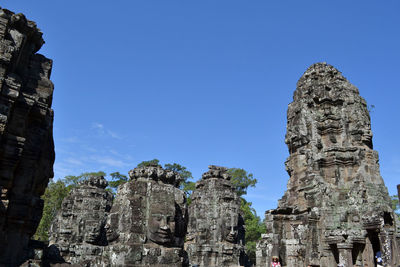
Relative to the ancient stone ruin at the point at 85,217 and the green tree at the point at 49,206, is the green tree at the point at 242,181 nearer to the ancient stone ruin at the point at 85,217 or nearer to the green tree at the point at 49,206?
the green tree at the point at 49,206

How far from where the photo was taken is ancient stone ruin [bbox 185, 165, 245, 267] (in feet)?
54.8

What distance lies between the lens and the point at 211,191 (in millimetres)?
17766

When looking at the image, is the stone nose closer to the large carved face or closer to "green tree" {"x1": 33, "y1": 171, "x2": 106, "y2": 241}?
the large carved face

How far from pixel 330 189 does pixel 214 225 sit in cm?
729

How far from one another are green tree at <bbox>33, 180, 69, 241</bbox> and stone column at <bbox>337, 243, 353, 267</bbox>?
27.1 m

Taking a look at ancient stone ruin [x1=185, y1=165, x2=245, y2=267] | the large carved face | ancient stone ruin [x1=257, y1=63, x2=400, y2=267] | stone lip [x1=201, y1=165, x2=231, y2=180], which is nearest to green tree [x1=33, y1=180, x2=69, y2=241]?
ancient stone ruin [x1=185, y1=165, x2=245, y2=267]

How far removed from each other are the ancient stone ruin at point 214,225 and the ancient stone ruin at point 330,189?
4.53 m

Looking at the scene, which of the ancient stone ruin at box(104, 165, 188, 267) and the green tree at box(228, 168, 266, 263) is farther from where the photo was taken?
the green tree at box(228, 168, 266, 263)

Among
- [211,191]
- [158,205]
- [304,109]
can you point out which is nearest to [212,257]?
[211,191]

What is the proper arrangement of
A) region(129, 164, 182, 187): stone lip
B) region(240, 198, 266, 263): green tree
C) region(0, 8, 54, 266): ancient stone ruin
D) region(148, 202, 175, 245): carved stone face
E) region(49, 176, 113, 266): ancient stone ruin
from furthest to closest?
region(240, 198, 266, 263): green tree < region(49, 176, 113, 266): ancient stone ruin < region(129, 164, 182, 187): stone lip < region(148, 202, 175, 245): carved stone face < region(0, 8, 54, 266): ancient stone ruin

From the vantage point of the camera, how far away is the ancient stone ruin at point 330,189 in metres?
10.4

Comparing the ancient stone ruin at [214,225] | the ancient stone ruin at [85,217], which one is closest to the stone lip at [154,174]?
the ancient stone ruin at [85,217]

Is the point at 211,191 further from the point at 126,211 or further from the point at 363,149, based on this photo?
the point at 126,211

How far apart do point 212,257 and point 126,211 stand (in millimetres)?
11339
